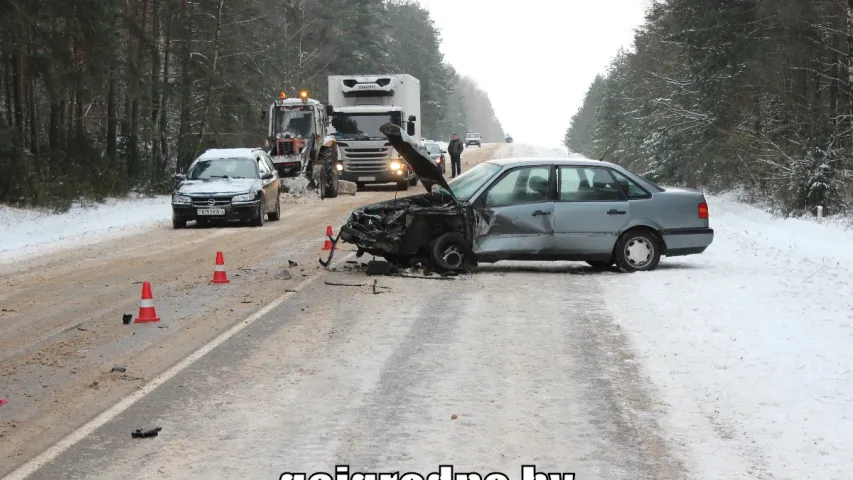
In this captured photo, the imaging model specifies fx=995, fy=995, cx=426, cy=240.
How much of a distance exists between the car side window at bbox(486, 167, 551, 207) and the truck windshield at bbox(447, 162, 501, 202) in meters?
0.23

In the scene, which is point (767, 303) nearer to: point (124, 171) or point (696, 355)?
point (696, 355)

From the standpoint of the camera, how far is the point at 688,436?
19.8ft

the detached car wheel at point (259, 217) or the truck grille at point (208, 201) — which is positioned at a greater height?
the truck grille at point (208, 201)

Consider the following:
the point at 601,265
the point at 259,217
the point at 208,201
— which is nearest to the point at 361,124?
the point at 259,217

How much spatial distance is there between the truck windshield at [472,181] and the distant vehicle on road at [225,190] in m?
7.84

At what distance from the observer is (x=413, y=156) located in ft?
45.5

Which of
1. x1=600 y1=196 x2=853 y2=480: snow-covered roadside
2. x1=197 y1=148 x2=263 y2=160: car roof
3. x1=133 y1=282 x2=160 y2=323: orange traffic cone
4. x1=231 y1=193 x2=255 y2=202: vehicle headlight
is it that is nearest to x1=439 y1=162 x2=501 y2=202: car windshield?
x1=600 y1=196 x2=853 y2=480: snow-covered roadside

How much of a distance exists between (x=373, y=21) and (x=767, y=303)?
6985 centimetres

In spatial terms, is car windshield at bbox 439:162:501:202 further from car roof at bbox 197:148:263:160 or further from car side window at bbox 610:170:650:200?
car roof at bbox 197:148:263:160

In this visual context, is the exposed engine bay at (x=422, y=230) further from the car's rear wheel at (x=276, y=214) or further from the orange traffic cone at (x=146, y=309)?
the car's rear wheel at (x=276, y=214)

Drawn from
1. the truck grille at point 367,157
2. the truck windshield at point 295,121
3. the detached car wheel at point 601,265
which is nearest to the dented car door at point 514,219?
the detached car wheel at point 601,265

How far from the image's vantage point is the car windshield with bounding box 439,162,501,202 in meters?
14.0

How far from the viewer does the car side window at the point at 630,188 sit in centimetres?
1422

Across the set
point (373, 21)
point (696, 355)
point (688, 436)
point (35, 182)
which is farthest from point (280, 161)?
point (373, 21)
